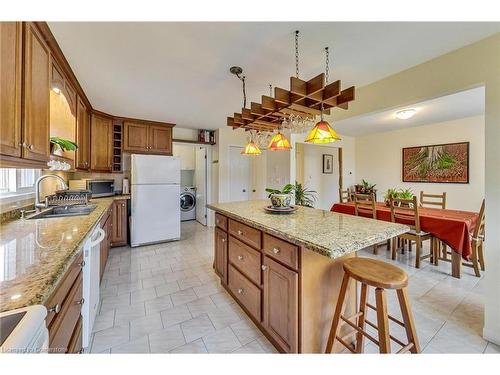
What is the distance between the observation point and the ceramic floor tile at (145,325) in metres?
1.67

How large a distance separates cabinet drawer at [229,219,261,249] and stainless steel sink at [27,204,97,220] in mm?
1420

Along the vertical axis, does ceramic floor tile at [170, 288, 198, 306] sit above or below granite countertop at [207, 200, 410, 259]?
below

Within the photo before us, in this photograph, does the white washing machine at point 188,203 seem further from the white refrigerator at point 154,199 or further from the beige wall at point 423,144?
the beige wall at point 423,144

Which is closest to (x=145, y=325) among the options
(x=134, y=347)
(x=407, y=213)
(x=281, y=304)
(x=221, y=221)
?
(x=134, y=347)

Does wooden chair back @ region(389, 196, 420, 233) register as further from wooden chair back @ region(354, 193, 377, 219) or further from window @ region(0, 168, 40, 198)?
window @ region(0, 168, 40, 198)

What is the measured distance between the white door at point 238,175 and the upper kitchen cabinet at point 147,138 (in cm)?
142

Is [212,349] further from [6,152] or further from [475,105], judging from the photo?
[475,105]

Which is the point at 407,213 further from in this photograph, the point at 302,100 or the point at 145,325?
the point at 145,325

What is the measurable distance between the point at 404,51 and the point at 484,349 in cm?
236

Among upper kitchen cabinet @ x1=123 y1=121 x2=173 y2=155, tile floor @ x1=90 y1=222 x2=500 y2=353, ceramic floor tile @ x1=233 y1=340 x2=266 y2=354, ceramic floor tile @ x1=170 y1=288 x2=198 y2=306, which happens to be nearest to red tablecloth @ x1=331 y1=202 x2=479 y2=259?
tile floor @ x1=90 y1=222 x2=500 y2=353

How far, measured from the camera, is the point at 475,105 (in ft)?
11.3

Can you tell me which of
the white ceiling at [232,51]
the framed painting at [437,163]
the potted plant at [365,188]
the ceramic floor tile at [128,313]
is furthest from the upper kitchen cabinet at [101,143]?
the framed painting at [437,163]

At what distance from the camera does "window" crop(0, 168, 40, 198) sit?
5.72 feet
